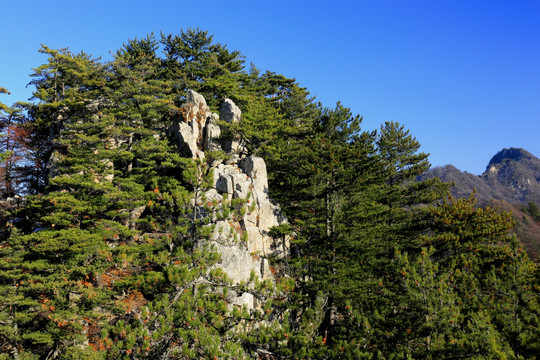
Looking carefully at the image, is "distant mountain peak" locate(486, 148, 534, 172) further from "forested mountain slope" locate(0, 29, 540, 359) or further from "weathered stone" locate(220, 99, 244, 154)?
"weathered stone" locate(220, 99, 244, 154)

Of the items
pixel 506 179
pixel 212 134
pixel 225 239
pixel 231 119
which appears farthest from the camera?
pixel 506 179

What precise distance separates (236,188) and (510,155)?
196790mm

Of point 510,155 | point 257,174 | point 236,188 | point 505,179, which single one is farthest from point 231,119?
point 510,155

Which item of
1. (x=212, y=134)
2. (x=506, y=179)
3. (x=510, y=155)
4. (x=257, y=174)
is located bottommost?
(x=257, y=174)

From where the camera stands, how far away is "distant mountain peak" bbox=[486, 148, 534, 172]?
158 meters

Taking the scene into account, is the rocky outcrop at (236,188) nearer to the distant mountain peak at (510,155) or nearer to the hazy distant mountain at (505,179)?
the hazy distant mountain at (505,179)

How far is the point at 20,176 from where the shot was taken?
21609mm

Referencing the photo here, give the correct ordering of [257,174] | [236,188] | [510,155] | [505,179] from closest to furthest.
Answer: [236,188], [257,174], [505,179], [510,155]

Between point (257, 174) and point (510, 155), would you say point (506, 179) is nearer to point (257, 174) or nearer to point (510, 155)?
point (510, 155)

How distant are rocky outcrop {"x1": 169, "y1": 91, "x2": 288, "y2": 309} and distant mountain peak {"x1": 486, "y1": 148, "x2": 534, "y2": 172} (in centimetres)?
16554

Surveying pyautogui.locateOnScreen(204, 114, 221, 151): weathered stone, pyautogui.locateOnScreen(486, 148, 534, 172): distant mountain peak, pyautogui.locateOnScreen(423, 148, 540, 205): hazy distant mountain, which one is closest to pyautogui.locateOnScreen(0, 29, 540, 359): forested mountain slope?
pyautogui.locateOnScreen(204, 114, 221, 151): weathered stone

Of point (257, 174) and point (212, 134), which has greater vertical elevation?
point (212, 134)

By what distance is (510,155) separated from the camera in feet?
545

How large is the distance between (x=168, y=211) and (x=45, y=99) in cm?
1844
